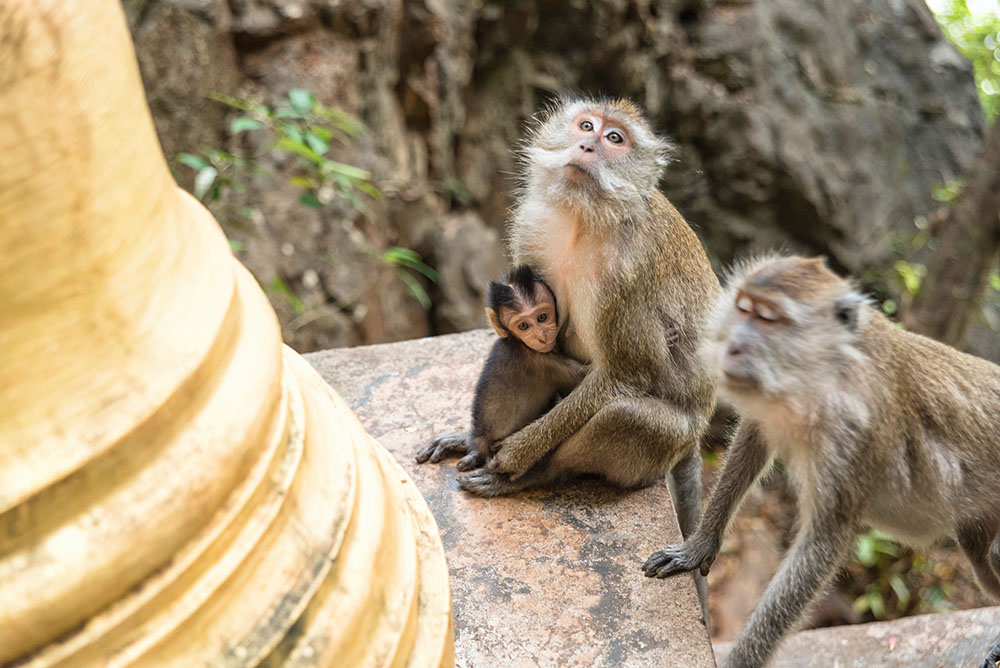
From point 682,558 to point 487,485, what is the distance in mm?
821

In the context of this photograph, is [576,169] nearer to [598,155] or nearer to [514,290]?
[598,155]

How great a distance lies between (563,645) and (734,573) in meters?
4.62

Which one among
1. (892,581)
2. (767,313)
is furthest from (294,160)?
(892,581)

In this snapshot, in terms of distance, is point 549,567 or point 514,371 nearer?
point 549,567

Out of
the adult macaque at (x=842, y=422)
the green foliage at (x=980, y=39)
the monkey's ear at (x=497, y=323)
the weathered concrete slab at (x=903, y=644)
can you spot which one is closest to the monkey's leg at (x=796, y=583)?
the adult macaque at (x=842, y=422)

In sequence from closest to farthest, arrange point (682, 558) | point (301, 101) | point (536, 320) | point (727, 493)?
point (682, 558) < point (727, 493) < point (536, 320) < point (301, 101)

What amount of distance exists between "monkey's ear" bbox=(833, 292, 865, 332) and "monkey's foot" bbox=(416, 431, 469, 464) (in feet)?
5.41

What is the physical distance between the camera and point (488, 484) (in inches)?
141

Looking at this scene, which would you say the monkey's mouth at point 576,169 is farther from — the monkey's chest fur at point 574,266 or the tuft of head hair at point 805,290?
the tuft of head hair at point 805,290

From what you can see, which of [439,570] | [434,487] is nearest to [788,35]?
[434,487]

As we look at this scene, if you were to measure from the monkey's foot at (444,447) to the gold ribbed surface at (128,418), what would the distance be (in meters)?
2.22

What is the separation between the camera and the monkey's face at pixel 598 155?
136 inches

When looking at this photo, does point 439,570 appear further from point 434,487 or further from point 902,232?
point 902,232

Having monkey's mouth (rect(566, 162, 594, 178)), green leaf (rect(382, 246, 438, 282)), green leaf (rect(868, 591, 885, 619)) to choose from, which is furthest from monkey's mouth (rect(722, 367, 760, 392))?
green leaf (rect(868, 591, 885, 619))
